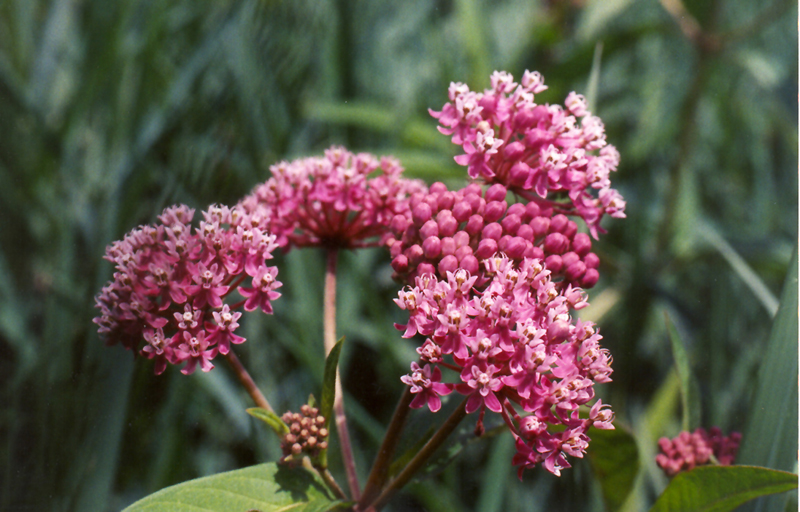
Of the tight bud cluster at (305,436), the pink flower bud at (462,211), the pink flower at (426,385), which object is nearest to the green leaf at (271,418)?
the tight bud cluster at (305,436)

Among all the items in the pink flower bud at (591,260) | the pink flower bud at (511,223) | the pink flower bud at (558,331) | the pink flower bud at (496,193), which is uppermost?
the pink flower bud at (496,193)

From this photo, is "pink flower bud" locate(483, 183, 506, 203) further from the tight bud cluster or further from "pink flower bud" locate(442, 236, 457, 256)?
the tight bud cluster

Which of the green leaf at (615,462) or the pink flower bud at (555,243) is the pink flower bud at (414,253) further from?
the green leaf at (615,462)

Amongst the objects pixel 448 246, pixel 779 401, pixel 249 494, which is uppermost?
pixel 448 246

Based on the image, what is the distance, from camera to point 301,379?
128 centimetres

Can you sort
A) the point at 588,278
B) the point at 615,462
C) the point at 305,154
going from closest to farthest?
the point at 588,278, the point at 615,462, the point at 305,154

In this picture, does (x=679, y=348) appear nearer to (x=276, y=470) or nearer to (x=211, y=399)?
(x=276, y=470)

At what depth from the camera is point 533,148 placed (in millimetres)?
623

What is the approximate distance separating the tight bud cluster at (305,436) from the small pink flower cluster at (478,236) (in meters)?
0.14

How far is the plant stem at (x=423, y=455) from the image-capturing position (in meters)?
0.55

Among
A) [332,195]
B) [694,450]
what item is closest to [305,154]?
[332,195]

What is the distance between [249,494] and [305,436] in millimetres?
63

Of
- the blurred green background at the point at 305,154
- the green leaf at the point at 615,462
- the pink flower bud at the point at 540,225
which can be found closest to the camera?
the pink flower bud at the point at 540,225

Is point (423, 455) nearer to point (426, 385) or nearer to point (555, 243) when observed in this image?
point (426, 385)
